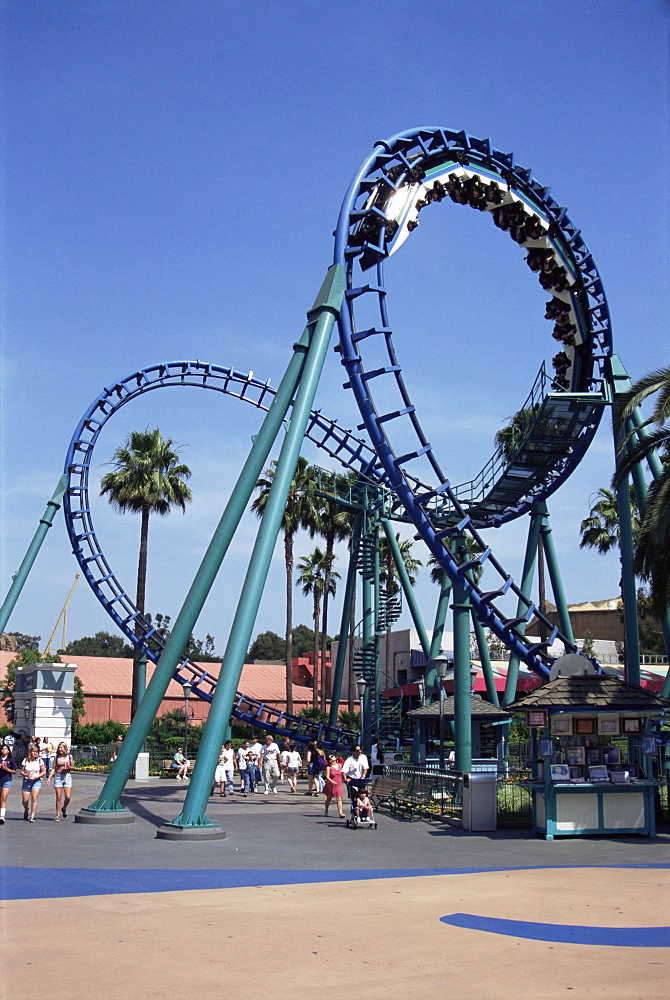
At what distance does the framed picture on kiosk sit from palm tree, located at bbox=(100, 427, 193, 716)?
2471 cm

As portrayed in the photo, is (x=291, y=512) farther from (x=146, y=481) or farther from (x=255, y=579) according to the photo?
(x=255, y=579)

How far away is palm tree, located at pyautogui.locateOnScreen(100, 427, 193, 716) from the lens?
39812 millimetres

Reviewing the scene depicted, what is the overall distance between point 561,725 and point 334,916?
8671 millimetres

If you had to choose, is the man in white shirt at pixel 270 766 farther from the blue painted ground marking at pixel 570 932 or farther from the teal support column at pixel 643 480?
the blue painted ground marking at pixel 570 932

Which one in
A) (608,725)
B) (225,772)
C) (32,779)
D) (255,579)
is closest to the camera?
Result: (255,579)

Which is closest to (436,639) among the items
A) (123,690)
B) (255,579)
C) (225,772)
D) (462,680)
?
(225,772)

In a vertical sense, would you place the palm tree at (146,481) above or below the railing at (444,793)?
above

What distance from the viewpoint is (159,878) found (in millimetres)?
11523

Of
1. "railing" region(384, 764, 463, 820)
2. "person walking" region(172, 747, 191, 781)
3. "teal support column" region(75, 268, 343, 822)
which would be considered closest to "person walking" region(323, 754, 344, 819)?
"railing" region(384, 764, 463, 820)

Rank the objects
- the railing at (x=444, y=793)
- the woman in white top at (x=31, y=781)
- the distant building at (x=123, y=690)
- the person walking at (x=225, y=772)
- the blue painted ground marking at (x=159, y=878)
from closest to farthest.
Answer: the blue painted ground marking at (x=159, y=878) < the woman in white top at (x=31, y=781) < the railing at (x=444, y=793) < the person walking at (x=225, y=772) < the distant building at (x=123, y=690)

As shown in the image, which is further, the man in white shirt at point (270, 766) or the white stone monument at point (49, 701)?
the white stone monument at point (49, 701)

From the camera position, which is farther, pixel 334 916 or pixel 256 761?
pixel 256 761

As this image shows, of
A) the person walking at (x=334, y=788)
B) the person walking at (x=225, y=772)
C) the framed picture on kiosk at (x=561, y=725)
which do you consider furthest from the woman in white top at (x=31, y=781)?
the framed picture on kiosk at (x=561, y=725)

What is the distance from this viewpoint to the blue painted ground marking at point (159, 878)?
1060 cm
